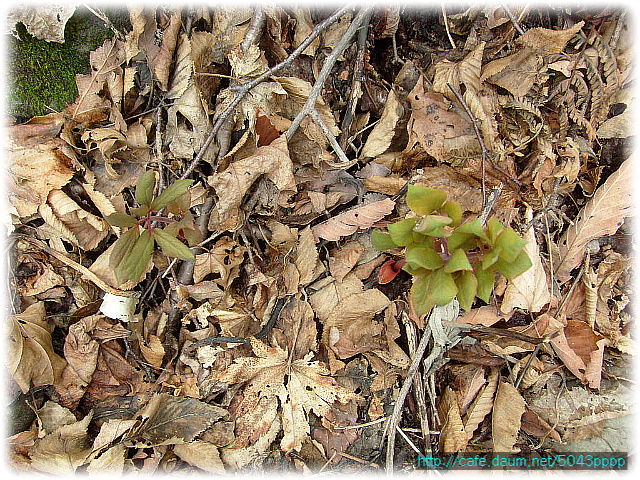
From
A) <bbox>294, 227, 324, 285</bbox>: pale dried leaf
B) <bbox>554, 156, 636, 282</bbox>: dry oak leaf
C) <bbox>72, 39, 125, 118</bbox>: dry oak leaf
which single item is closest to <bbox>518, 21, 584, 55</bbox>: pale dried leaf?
<bbox>554, 156, 636, 282</bbox>: dry oak leaf

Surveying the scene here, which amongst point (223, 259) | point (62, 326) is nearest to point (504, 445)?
point (223, 259)

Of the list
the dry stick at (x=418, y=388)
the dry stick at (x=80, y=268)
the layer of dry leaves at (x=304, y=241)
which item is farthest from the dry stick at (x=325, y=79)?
the dry stick at (x=80, y=268)

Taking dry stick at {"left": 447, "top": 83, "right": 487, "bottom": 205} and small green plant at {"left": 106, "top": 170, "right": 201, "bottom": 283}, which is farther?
→ dry stick at {"left": 447, "top": 83, "right": 487, "bottom": 205}

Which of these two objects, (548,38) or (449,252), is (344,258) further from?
(548,38)

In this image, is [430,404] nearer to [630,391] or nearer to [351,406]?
[351,406]

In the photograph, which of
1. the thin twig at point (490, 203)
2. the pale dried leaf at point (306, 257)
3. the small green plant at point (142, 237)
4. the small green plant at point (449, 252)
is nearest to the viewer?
the small green plant at point (449, 252)

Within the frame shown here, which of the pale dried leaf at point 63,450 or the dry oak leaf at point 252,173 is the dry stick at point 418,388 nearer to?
the dry oak leaf at point 252,173

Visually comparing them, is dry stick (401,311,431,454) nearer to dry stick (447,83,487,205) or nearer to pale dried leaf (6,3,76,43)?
dry stick (447,83,487,205)
